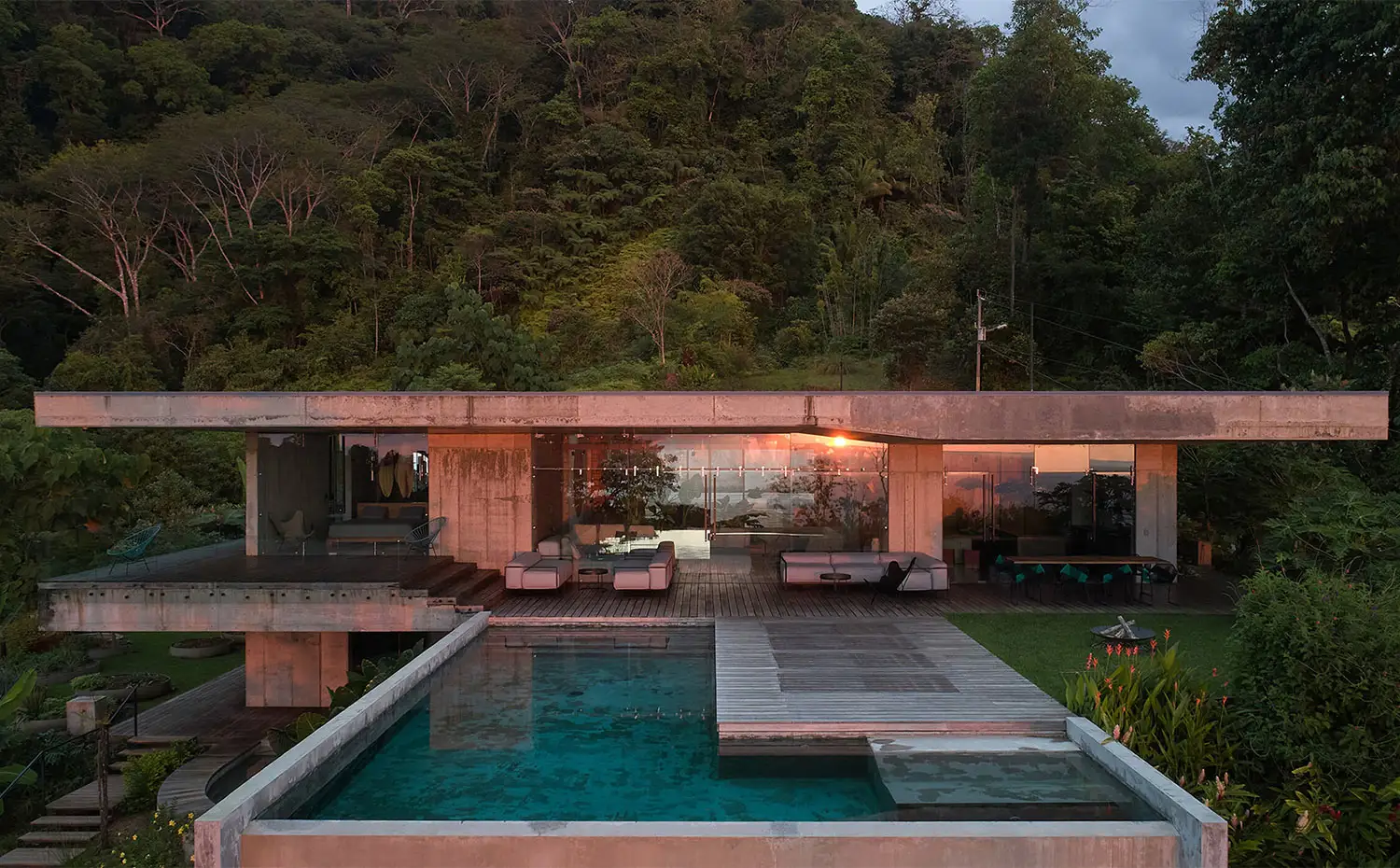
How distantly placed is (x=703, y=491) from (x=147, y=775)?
9130mm

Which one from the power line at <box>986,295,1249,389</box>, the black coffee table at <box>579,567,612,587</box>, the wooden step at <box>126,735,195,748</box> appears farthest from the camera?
the power line at <box>986,295,1249,389</box>

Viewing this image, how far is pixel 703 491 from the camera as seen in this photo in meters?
15.7

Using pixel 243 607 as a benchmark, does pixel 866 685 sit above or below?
below

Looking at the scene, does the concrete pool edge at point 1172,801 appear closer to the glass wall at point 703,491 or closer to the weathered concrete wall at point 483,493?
the glass wall at point 703,491

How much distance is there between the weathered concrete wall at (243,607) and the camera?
478 inches

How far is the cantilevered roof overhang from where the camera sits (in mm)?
12086

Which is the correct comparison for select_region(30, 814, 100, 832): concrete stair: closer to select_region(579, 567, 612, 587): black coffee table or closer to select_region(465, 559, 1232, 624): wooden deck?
select_region(465, 559, 1232, 624): wooden deck

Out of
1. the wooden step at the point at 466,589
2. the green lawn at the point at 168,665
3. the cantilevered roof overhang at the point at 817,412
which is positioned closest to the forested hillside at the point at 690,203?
the cantilevered roof overhang at the point at 817,412

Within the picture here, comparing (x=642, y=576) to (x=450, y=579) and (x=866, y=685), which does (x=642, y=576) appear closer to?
(x=450, y=579)

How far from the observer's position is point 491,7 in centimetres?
5778

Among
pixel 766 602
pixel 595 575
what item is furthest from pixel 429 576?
pixel 766 602

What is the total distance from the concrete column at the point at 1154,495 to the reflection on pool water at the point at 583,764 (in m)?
8.80

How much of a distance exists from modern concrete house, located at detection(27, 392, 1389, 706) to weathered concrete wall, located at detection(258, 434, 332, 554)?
0.03m

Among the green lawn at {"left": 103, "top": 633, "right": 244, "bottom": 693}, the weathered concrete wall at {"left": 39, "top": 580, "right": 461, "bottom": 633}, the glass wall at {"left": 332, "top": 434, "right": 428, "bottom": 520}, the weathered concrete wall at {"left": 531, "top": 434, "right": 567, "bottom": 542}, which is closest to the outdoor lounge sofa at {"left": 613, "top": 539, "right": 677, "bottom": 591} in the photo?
the weathered concrete wall at {"left": 531, "top": 434, "right": 567, "bottom": 542}
